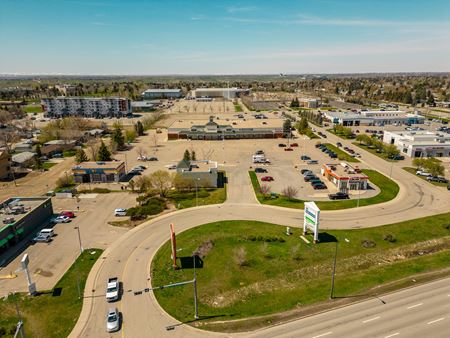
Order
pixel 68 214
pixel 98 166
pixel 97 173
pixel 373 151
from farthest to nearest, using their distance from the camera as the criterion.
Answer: pixel 373 151 → pixel 98 166 → pixel 97 173 → pixel 68 214

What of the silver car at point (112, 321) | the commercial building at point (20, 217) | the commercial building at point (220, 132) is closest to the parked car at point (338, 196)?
the silver car at point (112, 321)

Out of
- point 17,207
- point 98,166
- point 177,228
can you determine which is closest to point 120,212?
point 177,228

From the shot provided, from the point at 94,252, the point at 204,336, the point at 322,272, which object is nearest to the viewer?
the point at 204,336

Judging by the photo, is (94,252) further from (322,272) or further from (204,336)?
(322,272)

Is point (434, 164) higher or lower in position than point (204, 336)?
higher

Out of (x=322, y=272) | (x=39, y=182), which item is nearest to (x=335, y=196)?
(x=322, y=272)

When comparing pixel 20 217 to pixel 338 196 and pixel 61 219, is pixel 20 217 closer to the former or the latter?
pixel 61 219

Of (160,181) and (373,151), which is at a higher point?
(160,181)
